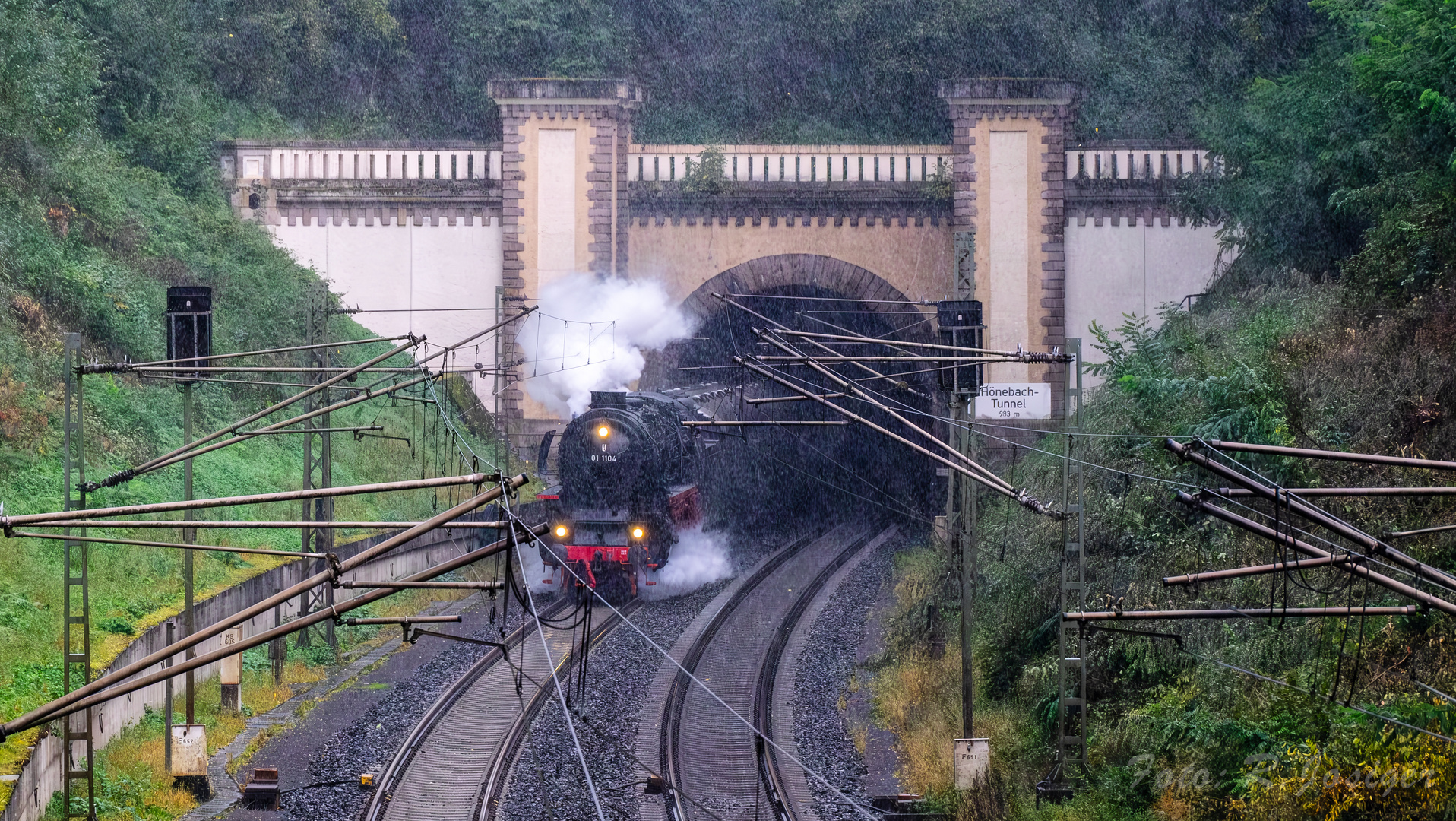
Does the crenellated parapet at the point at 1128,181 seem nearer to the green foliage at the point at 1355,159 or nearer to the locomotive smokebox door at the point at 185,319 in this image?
the green foliage at the point at 1355,159

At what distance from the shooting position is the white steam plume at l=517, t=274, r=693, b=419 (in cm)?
2353

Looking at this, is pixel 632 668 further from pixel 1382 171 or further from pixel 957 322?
pixel 1382 171

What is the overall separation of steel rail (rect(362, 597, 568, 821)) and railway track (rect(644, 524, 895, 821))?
6.85 feet

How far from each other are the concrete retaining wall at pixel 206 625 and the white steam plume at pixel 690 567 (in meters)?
3.11

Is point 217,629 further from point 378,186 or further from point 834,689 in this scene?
point 378,186

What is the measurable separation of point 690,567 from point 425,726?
8578 mm

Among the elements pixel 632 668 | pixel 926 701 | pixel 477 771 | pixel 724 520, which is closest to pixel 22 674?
pixel 477 771

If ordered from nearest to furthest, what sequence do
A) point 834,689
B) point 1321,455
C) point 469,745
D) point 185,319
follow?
point 1321,455 → point 185,319 → point 469,745 → point 834,689

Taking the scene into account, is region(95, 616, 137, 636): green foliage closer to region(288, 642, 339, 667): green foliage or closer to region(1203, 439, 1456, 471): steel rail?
region(288, 642, 339, 667): green foliage

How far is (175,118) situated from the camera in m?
27.2

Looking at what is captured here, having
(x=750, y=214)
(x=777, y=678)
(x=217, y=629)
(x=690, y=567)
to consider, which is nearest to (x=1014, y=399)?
(x=777, y=678)

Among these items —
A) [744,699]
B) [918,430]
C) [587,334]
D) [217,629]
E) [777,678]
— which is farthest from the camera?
[587,334]

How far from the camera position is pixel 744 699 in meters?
14.8

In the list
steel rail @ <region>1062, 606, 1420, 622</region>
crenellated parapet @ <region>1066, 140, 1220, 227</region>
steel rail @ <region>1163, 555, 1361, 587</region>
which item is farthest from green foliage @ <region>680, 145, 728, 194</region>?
steel rail @ <region>1163, 555, 1361, 587</region>
